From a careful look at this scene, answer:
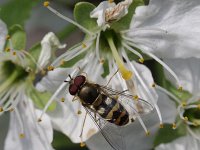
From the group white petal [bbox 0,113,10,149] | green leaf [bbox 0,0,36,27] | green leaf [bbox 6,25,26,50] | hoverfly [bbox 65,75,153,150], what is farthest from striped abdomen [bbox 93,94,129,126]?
white petal [bbox 0,113,10,149]

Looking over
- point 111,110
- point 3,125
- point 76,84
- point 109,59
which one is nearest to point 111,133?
point 111,110

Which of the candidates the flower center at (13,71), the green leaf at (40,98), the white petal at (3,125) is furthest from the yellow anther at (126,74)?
the white petal at (3,125)

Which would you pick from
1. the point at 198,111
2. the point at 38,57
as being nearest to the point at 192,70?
the point at 198,111

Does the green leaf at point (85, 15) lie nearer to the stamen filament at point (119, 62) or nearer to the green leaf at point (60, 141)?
the stamen filament at point (119, 62)

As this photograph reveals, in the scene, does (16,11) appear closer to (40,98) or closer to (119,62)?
(40,98)

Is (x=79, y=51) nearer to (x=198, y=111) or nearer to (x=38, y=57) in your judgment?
(x=38, y=57)
